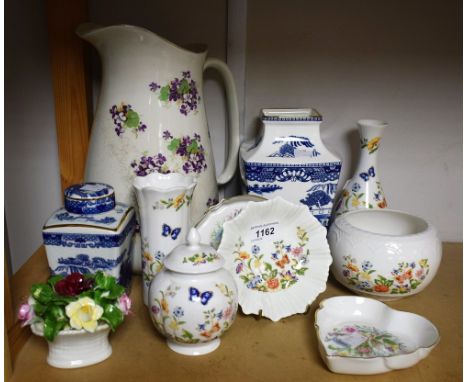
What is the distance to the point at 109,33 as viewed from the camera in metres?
0.79

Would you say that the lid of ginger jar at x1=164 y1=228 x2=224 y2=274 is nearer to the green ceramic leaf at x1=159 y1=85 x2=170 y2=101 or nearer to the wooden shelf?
the wooden shelf

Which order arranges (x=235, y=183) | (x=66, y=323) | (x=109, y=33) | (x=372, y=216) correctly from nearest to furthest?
(x=66, y=323) → (x=109, y=33) → (x=372, y=216) → (x=235, y=183)

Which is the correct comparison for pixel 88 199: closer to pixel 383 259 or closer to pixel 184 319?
pixel 184 319

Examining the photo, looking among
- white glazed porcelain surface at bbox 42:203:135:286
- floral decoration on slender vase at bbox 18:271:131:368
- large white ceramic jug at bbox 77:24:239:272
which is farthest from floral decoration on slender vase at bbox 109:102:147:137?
floral decoration on slender vase at bbox 18:271:131:368

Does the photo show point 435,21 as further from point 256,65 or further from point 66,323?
point 66,323

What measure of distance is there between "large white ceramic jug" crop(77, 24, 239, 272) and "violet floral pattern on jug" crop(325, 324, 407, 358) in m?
0.31

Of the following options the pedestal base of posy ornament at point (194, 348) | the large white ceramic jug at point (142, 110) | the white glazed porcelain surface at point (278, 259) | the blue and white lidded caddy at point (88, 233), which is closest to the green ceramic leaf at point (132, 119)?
the large white ceramic jug at point (142, 110)

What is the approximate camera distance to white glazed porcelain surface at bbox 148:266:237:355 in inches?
26.4

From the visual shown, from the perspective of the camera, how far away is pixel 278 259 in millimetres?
823

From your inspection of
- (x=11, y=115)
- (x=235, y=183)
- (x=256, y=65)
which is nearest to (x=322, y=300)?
(x=235, y=183)

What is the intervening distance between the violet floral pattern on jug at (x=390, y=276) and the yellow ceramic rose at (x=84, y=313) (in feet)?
1.18

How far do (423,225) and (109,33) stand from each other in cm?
53

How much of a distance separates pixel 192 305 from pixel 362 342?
241mm

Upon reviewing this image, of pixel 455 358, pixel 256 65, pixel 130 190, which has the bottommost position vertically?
pixel 455 358
